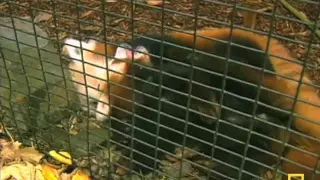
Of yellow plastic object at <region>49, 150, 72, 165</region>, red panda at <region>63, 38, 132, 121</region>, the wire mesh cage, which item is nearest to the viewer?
the wire mesh cage

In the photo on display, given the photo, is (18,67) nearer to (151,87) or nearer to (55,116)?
(55,116)

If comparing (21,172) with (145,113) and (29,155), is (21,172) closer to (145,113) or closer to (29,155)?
(29,155)

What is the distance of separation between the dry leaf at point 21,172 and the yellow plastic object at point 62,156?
0.28ft

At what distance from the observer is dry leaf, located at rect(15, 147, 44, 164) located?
2.17m

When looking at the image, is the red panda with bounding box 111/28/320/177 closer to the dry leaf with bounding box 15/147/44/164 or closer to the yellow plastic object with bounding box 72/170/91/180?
the yellow plastic object with bounding box 72/170/91/180

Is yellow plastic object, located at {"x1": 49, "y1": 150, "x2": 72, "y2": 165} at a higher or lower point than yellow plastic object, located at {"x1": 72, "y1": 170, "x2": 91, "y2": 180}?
higher

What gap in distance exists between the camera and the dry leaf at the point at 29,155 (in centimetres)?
217

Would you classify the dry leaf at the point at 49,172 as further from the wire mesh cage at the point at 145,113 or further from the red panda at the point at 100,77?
the red panda at the point at 100,77

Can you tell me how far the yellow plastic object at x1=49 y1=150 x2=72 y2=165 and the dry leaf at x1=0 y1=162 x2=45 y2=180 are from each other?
0.28 ft

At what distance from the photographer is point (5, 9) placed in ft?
10.8

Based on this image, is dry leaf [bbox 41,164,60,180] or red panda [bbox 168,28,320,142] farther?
dry leaf [bbox 41,164,60,180]

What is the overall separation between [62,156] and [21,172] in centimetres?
19

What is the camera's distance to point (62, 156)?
2.15m

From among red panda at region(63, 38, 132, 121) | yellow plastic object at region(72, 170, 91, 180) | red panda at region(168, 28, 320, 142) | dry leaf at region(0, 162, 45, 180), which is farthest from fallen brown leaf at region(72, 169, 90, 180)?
red panda at region(168, 28, 320, 142)
